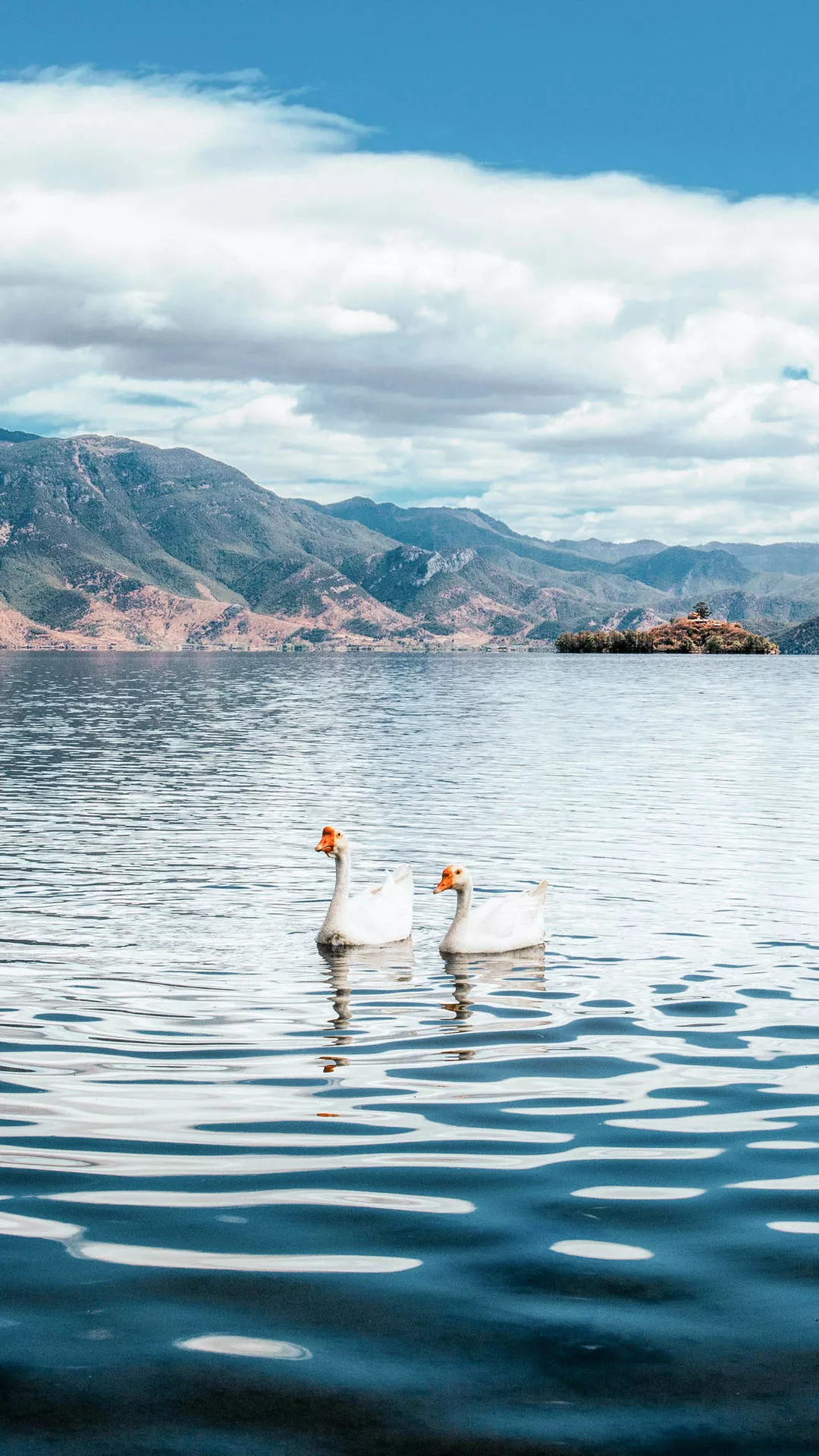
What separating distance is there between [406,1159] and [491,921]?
9842 mm

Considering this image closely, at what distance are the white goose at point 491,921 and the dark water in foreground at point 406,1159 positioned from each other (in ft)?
1.36

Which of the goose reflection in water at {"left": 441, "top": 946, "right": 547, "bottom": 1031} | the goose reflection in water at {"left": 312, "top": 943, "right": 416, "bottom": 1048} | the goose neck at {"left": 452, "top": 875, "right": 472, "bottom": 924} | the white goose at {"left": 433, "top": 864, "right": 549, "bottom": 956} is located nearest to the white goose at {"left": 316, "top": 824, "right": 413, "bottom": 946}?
the goose reflection in water at {"left": 312, "top": 943, "right": 416, "bottom": 1048}

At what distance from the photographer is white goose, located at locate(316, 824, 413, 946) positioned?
21547 millimetres

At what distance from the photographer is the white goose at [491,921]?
21016 millimetres

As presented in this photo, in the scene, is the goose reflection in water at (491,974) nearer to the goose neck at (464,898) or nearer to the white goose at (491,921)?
the white goose at (491,921)

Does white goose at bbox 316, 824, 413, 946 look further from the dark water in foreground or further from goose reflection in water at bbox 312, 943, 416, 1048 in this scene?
the dark water in foreground

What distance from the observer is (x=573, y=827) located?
119ft

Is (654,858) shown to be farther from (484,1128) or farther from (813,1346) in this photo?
(813,1346)

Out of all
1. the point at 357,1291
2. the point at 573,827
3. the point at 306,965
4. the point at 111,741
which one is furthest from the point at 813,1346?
the point at 111,741

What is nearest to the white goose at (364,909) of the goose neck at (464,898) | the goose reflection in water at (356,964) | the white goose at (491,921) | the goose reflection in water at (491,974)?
the goose reflection in water at (356,964)

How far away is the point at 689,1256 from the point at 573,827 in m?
27.1

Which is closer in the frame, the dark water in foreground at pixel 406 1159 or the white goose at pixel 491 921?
the dark water in foreground at pixel 406 1159

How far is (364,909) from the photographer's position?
21750mm

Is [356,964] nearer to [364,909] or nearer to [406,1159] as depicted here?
[364,909]
